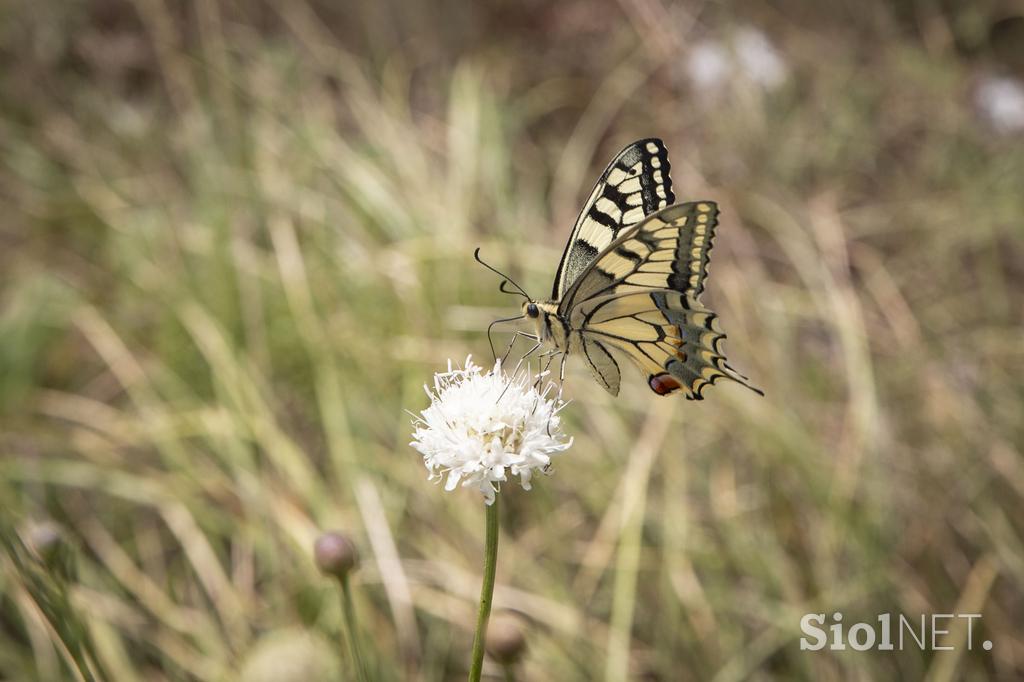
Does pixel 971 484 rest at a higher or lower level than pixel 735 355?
lower

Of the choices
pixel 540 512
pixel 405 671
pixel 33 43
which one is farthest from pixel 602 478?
pixel 33 43

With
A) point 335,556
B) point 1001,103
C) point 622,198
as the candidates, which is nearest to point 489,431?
point 335,556

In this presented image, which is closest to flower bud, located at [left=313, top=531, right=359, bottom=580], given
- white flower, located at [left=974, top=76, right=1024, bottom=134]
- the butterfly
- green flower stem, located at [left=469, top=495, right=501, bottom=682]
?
green flower stem, located at [left=469, top=495, right=501, bottom=682]

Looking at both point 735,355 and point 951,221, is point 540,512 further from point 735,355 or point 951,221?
point 951,221

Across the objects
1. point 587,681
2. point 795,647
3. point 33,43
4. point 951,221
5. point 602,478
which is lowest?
point 587,681

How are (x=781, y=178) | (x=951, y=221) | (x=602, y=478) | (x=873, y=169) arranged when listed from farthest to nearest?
(x=873, y=169), (x=781, y=178), (x=951, y=221), (x=602, y=478)

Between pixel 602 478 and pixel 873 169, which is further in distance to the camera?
pixel 873 169

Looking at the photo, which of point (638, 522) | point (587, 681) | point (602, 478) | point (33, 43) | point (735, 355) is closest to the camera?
point (587, 681)
